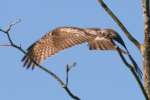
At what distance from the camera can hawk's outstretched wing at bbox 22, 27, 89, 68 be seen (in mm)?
11977

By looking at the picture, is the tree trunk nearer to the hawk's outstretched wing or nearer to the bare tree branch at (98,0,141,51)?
the bare tree branch at (98,0,141,51)

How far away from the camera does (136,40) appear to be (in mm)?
9641

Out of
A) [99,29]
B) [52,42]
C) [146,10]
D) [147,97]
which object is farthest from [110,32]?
[52,42]

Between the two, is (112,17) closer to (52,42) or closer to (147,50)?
(147,50)

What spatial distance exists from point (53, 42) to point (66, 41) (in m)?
1.01

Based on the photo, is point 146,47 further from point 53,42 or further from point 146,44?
point 53,42

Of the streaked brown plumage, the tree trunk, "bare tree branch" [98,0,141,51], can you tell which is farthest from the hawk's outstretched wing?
the tree trunk

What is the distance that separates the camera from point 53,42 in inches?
527

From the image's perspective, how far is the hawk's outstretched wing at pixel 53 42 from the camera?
11977 mm

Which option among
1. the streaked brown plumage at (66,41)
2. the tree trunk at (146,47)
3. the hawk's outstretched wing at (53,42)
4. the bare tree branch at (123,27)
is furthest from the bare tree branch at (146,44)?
the hawk's outstretched wing at (53,42)

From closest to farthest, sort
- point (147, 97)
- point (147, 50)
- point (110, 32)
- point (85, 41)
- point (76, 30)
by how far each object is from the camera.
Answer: point (147, 97)
point (147, 50)
point (110, 32)
point (85, 41)
point (76, 30)

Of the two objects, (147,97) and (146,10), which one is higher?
(146,10)

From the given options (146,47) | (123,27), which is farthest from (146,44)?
(123,27)

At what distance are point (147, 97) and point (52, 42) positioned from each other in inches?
204
